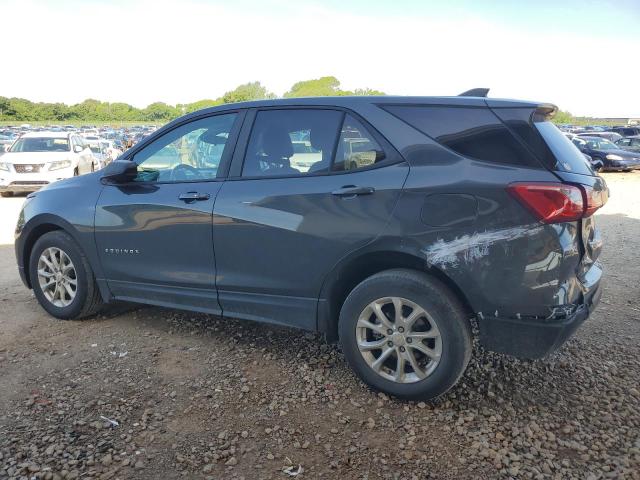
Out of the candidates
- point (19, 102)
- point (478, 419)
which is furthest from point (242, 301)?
point (19, 102)

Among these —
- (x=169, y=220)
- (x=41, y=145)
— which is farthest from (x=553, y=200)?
(x=41, y=145)

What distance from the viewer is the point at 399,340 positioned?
312 centimetres

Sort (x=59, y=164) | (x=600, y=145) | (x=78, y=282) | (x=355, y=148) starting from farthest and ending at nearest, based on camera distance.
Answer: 1. (x=600, y=145)
2. (x=59, y=164)
3. (x=78, y=282)
4. (x=355, y=148)

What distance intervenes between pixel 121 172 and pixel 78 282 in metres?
1.08

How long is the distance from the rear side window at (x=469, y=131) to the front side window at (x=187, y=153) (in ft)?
4.32

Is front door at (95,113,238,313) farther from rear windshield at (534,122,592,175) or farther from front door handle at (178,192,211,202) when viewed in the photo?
rear windshield at (534,122,592,175)

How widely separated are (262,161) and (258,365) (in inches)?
55.5

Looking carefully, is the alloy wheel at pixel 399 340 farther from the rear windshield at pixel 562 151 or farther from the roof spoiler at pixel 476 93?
the roof spoiler at pixel 476 93

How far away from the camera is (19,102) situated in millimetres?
105438

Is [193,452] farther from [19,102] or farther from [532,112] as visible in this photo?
[19,102]

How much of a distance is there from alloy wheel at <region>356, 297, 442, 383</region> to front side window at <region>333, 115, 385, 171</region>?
2.76 feet

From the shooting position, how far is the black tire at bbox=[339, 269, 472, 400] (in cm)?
296

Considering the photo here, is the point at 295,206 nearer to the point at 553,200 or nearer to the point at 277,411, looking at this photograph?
the point at 277,411

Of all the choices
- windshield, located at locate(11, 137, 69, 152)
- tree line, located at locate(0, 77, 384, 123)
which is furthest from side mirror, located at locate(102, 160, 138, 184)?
tree line, located at locate(0, 77, 384, 123)
